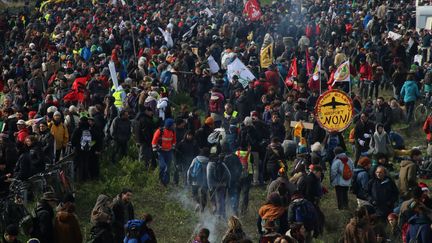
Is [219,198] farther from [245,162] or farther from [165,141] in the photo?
[165,141]

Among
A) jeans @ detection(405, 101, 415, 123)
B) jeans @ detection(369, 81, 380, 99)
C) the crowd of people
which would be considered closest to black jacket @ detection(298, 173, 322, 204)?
the crowd of people

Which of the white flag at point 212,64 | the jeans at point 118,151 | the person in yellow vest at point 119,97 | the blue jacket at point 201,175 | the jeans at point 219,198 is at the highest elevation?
the white flag at point 212,64

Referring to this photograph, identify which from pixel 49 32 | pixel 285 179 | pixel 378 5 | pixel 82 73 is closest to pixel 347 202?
pixel 285 179

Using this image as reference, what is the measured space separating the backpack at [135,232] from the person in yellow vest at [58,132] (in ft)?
22.8

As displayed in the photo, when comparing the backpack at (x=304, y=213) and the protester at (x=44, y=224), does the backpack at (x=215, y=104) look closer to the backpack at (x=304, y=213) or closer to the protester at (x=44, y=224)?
the backpack at (x=304, y=213)

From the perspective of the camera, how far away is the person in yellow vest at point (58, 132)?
20.2m

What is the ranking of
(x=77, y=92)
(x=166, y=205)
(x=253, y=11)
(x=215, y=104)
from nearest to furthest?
(x=166, y=205), (x=215, y=104), (x=77, y=92), (x=253, y=11)

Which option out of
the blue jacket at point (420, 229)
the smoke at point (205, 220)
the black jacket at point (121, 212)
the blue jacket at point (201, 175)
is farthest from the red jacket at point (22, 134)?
the blue jacket at point (420, 229)

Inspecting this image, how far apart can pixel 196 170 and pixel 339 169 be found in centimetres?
281

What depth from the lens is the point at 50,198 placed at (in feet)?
47.9

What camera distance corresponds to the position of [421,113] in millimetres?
26344

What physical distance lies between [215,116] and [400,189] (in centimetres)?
689

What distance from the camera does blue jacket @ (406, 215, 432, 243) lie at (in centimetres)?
1479

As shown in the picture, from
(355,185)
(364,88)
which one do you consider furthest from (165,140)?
(364,88)
